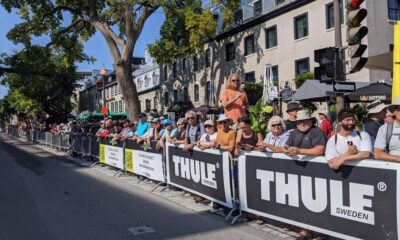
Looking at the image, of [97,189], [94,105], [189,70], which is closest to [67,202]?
[97,189]

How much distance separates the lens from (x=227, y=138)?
7352 millimetres

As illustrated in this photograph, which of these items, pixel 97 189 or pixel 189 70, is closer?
pixel 97 189

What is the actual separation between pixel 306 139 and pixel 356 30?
2.54m

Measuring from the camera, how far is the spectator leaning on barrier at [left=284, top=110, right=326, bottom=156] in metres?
5.57

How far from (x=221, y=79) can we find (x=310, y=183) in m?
28.9

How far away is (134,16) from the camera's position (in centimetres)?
2105

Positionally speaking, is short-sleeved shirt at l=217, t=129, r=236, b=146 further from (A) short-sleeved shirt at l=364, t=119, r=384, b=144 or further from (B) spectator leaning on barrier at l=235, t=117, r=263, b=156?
(A) short-sleeved shirt at l=364, t=119, r=384, b=144

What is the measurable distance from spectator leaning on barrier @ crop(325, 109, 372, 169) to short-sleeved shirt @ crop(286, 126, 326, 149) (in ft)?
1.22

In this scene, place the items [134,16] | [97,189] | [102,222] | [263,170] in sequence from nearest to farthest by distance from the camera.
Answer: [263,170]
[102,222]
[97,189]
[134,16]

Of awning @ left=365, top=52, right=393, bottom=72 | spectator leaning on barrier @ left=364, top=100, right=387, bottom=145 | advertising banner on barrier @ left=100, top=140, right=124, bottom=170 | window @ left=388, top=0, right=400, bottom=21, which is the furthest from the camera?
window @ left=388, top=0, right=400, bottom=21

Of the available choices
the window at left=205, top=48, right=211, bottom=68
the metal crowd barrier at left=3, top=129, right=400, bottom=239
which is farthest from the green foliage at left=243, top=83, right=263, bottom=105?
the metal crowd barrier at left=3, top=129, right=400, bottom=239

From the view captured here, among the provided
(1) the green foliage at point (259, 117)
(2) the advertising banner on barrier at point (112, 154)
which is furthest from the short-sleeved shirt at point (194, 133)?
(2) the advertising banner on barrier at point (112, 154)

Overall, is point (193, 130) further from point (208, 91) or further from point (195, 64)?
point (195, 64)

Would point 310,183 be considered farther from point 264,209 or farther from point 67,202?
point 67,202
